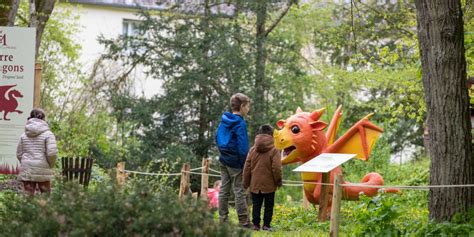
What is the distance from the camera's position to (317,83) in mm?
35406

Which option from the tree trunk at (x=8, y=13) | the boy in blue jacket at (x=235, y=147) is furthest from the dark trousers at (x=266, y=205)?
the tree trunk at (x=8, y=13)

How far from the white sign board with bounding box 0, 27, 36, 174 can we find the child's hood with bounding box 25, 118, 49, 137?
2.42m

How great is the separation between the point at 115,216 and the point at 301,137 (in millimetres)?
8084

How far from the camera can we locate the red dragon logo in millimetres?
15227

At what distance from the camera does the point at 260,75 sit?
29172 millimetres

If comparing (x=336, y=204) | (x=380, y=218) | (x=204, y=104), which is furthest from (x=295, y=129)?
(x=204, y=104)

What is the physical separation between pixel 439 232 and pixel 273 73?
20.8m

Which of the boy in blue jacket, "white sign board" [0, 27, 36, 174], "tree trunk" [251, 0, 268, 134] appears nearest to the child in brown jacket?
the boy in blue jacket

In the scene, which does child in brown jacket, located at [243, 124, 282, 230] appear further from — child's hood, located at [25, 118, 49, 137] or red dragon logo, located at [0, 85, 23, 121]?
red dragon logo, located at [0, 85, 23, 121]

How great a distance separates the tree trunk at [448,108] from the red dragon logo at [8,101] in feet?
24.4

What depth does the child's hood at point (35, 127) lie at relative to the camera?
503 inches

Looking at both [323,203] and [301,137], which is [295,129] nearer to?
[301,137]

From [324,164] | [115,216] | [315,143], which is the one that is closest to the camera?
[115,216]

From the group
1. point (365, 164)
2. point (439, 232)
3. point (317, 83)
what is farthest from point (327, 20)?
point (439, 232)
